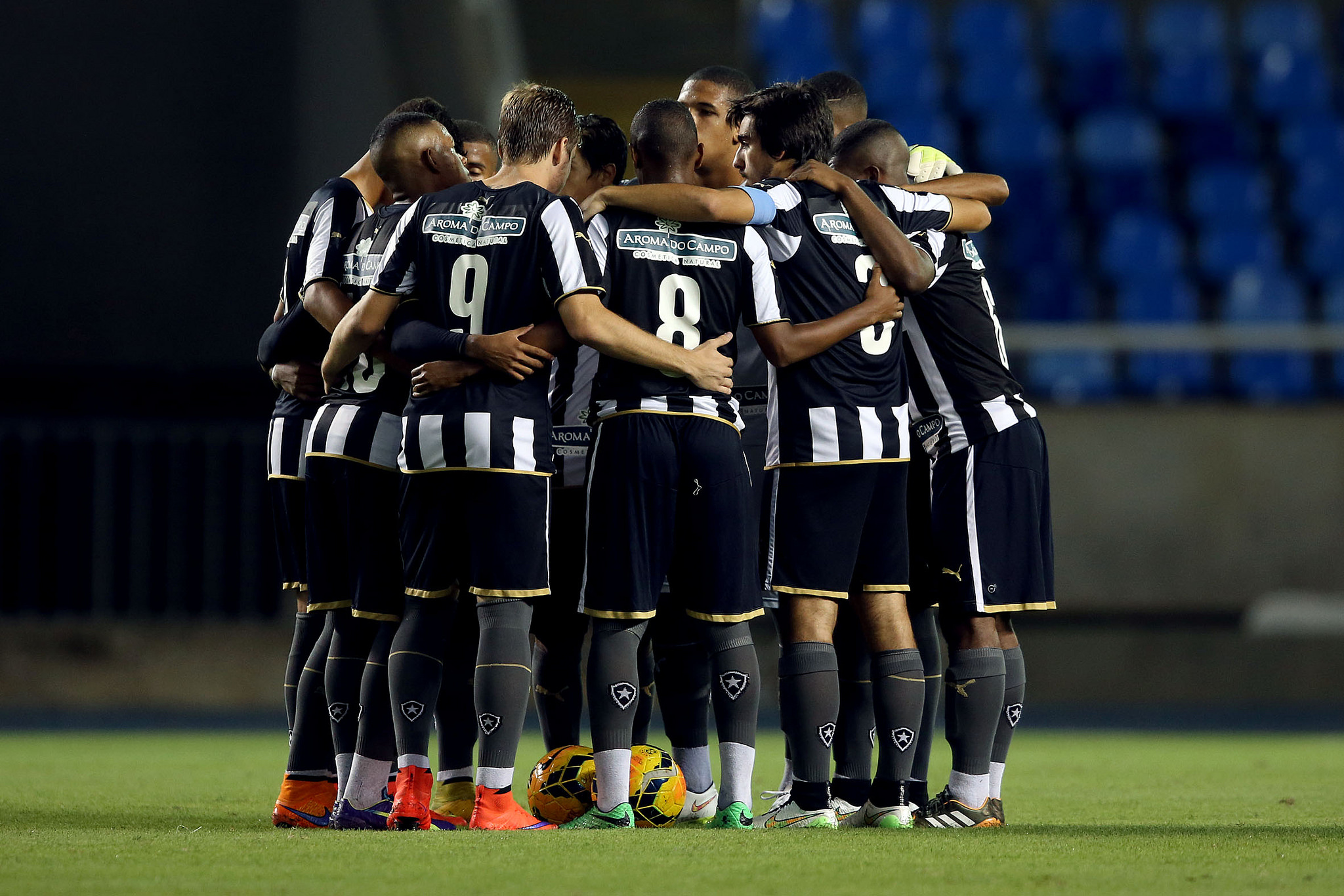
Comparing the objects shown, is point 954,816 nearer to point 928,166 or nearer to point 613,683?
point 613,683

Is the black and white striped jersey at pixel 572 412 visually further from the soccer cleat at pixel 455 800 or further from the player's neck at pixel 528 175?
the soccer cleat at pixel 455 800

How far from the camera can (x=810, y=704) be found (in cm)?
467

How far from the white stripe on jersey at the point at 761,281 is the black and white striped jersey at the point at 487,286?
0.51 m

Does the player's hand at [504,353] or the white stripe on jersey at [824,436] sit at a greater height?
the player's hand at [504,353]

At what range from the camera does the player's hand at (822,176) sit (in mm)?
4914

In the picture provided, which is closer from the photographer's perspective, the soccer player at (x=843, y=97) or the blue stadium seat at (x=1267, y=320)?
the soccer player at (x=843, y=97)

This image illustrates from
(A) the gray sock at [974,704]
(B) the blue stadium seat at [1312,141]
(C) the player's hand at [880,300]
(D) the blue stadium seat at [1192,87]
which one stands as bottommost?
(A) the gray sock at [974,704]

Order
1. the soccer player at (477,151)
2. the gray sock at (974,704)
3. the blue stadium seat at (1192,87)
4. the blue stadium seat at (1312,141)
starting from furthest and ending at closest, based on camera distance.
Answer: the blue stadium seat at (1192,87) → the blue stadium seat at (1312,141) → the soccer player at (477,151) → the gray sock at (974,704)

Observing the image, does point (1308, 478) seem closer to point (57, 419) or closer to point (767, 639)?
point (767, 639)

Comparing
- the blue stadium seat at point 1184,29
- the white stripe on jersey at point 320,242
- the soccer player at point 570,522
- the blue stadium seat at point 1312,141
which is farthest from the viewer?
the blue stadium seat at point 1184,29

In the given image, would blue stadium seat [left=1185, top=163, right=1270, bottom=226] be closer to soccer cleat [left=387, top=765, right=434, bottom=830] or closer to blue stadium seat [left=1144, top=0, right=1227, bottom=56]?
blue stadium seat [left=1144, top=0, right=1227, bottom=56]

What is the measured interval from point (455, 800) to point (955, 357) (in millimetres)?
2091

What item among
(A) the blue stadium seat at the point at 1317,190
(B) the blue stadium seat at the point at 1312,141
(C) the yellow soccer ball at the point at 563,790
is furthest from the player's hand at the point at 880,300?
(B) the blue stadium seat at the point at 1312,141

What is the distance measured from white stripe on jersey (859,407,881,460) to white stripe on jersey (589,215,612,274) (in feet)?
2.97
